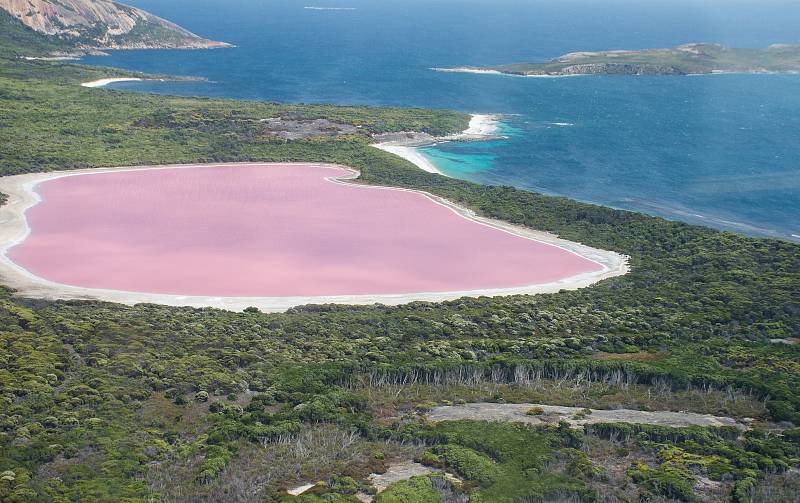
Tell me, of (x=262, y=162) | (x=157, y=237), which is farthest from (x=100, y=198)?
(x=262, y=162)

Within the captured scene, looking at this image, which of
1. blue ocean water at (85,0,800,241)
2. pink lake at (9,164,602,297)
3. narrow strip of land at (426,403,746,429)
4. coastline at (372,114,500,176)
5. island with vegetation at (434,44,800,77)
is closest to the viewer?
narrow strip of land at (426,403,746,429)

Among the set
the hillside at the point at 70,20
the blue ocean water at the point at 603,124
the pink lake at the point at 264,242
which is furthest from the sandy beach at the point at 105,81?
the pink lake at the point at 264,242

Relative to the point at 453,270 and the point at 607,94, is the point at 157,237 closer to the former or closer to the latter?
the point at 453,270

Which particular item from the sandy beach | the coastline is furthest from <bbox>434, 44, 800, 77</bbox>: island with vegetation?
the sandy beach

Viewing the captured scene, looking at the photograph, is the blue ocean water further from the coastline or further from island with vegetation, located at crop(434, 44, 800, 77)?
island with vegetation, located at crop(434, 44, 800, 77)

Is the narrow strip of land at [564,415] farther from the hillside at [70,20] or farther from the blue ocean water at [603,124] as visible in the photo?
the hillside at [70,20]

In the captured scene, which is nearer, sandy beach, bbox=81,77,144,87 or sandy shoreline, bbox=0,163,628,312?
sandy shoreline, bbox=0,163,628,312

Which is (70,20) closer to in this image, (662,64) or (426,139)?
(426,139)

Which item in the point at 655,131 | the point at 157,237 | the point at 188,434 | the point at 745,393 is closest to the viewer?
the point at 188,434
